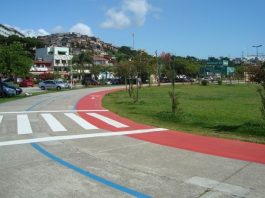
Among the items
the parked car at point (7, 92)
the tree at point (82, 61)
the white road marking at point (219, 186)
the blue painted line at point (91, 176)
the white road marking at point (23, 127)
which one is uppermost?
the tree at point (82, 61)

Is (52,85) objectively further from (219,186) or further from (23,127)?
(219,186)

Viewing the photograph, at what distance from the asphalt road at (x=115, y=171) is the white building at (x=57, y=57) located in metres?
118

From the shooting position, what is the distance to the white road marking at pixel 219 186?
23.3 feet

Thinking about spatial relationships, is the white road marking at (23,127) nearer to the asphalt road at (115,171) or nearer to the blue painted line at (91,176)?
the asphalt road at (115,171)

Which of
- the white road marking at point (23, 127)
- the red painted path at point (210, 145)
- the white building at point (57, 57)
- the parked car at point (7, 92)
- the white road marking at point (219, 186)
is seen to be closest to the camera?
the white road marking at point (219, 186)

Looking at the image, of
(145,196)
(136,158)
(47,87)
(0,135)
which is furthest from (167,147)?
(47,87)

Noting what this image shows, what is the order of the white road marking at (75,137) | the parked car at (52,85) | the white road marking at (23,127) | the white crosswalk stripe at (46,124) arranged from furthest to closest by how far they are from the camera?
the parked car at (52,85)
the white crosswalk stripe at (46,124)
the white road marking at (23,127)
the white road marking at (75,137)

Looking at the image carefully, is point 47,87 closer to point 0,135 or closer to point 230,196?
point 0,135

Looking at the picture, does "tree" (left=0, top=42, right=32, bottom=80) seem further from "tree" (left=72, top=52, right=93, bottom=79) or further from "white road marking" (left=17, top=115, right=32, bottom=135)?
"tree" (left=72, top=52, right=93, bottom=79)

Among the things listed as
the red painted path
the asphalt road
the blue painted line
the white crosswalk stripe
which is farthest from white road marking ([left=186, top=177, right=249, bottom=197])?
the white crosswalk stripe

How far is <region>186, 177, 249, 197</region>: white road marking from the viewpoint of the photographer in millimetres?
7105

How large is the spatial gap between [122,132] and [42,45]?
144231mm

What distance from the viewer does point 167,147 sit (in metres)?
11.7

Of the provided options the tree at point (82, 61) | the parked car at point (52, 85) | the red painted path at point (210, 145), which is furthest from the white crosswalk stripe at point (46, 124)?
the tree at point (82, 61)
